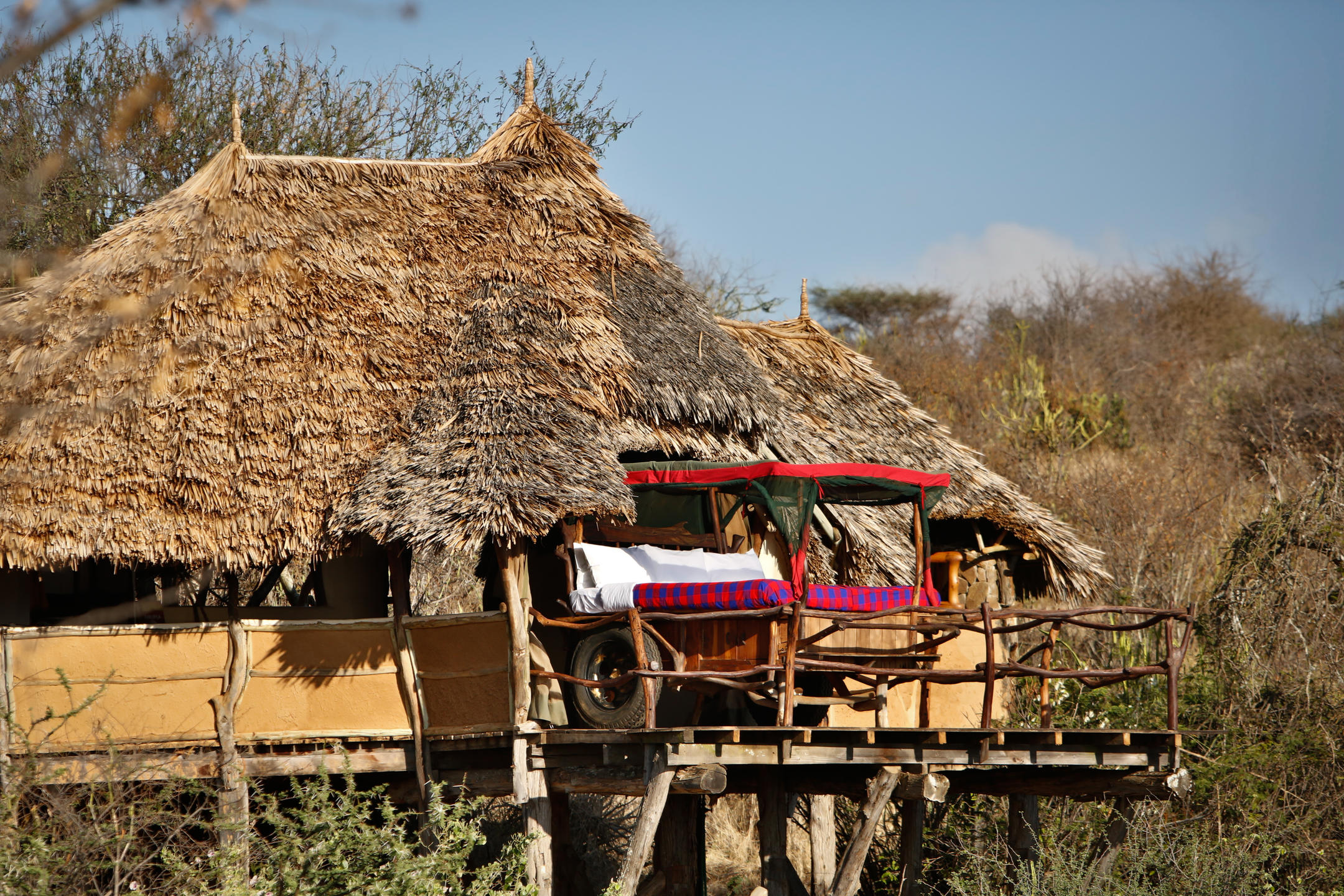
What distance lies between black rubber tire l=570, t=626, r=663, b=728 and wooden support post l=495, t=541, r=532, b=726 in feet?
1.10

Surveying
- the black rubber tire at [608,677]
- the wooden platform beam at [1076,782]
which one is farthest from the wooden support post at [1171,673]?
the black rubber tire at [608,677]

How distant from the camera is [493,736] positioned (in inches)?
326

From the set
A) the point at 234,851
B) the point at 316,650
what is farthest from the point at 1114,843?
the point at 234,851

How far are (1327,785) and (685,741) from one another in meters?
6.68

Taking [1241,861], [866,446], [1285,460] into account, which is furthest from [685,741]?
[1285,460]

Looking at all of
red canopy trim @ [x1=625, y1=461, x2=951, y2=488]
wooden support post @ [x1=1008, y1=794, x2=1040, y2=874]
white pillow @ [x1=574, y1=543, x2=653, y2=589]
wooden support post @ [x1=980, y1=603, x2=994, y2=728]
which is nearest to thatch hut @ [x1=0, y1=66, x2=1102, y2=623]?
red canopy trim @ [x1=625, y1=461, x2=951, y2=488]

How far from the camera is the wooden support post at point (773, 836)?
9.05 m

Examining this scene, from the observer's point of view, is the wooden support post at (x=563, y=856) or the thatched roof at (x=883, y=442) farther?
the thatched roof at (x=883, y=442)

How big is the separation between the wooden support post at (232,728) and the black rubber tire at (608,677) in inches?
82.8

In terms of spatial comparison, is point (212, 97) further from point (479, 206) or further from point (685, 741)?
point (685, 741)

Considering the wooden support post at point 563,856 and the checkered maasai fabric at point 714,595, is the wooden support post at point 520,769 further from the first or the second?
the wooden support post at point 563,856

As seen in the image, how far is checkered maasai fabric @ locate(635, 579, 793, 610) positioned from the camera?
7.57m

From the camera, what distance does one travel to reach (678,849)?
10039mm

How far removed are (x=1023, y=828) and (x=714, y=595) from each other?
3.60 metres
